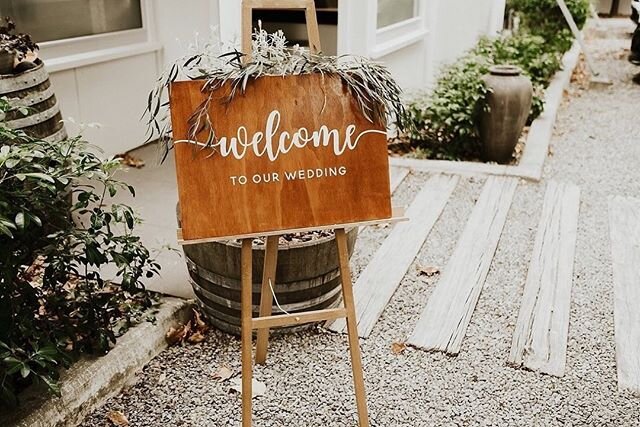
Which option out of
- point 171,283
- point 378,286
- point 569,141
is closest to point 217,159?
point 171,283

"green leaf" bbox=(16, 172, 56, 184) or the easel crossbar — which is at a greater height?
"green leaf" bbox=(16, 172, 56, 184)

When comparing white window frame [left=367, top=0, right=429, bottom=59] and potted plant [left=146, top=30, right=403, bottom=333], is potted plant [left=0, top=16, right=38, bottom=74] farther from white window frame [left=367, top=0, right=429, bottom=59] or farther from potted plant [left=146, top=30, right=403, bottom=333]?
white window frame [left=367, top=0, right=429, bottom=59]

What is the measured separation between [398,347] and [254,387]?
639mm

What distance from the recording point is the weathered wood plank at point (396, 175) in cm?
454

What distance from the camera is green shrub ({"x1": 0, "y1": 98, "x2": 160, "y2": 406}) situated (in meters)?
1.95

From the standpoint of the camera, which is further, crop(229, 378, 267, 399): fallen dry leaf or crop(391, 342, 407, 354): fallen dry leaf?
crop(391, 342, 407, 354): fallen dry leaf

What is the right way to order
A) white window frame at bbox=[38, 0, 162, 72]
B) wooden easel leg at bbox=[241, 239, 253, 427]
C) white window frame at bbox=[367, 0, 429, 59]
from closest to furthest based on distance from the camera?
wooden easel leg at bbox=[241, 239, 253, 427]
white window frame at bbox=[38, 0, 162, 72]
white window frame at bbox=[367, 0, 429, 59]

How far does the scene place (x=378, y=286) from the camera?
10.5ft

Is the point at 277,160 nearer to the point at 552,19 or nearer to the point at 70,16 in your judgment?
the point at 70,16

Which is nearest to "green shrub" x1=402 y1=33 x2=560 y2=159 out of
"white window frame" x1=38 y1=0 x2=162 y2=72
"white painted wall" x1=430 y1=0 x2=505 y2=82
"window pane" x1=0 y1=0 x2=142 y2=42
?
"white painted wall" x1=430 y1=0 x2=505 y2=82

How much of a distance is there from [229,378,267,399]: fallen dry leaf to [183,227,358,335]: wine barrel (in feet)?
0.93

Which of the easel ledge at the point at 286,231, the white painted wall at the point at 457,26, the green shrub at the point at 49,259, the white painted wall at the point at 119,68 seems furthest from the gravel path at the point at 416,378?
the white painted wall at the point at 457,26

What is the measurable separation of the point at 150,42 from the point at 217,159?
10.8 feet

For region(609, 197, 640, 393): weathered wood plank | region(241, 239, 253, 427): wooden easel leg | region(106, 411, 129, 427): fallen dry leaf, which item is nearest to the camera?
region(241, 239, 253, 427): wooden easel leg
